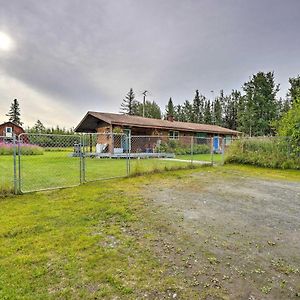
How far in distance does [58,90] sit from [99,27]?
738 centimetres

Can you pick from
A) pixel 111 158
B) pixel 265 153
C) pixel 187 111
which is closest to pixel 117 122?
pixel 111 158

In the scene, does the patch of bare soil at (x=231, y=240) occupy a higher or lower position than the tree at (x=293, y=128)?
lower

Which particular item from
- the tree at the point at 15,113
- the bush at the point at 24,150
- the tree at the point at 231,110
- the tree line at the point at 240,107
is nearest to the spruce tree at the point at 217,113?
the tree line at the point at 240,107

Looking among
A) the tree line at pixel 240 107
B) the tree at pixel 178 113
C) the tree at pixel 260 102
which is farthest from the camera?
the tree at pixel 178 113

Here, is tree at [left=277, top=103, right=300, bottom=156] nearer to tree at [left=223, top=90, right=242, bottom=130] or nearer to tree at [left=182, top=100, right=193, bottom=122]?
tree at [left=223, top=90, right=242, bottom=130]

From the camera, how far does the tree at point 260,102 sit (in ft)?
109

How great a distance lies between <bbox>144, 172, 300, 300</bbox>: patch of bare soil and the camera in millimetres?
2330

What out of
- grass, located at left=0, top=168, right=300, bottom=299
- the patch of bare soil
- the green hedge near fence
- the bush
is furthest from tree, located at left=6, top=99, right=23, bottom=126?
the patch of bare soil

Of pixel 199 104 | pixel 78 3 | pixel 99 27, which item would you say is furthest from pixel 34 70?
pixel 199 104

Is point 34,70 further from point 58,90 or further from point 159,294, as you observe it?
point 159,294

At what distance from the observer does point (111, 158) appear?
1666 cm

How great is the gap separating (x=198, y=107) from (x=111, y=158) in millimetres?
36626

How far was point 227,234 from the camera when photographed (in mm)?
3623

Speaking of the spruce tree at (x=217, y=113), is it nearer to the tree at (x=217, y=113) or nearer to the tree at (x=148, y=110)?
the tree at (x=217, y=113)
